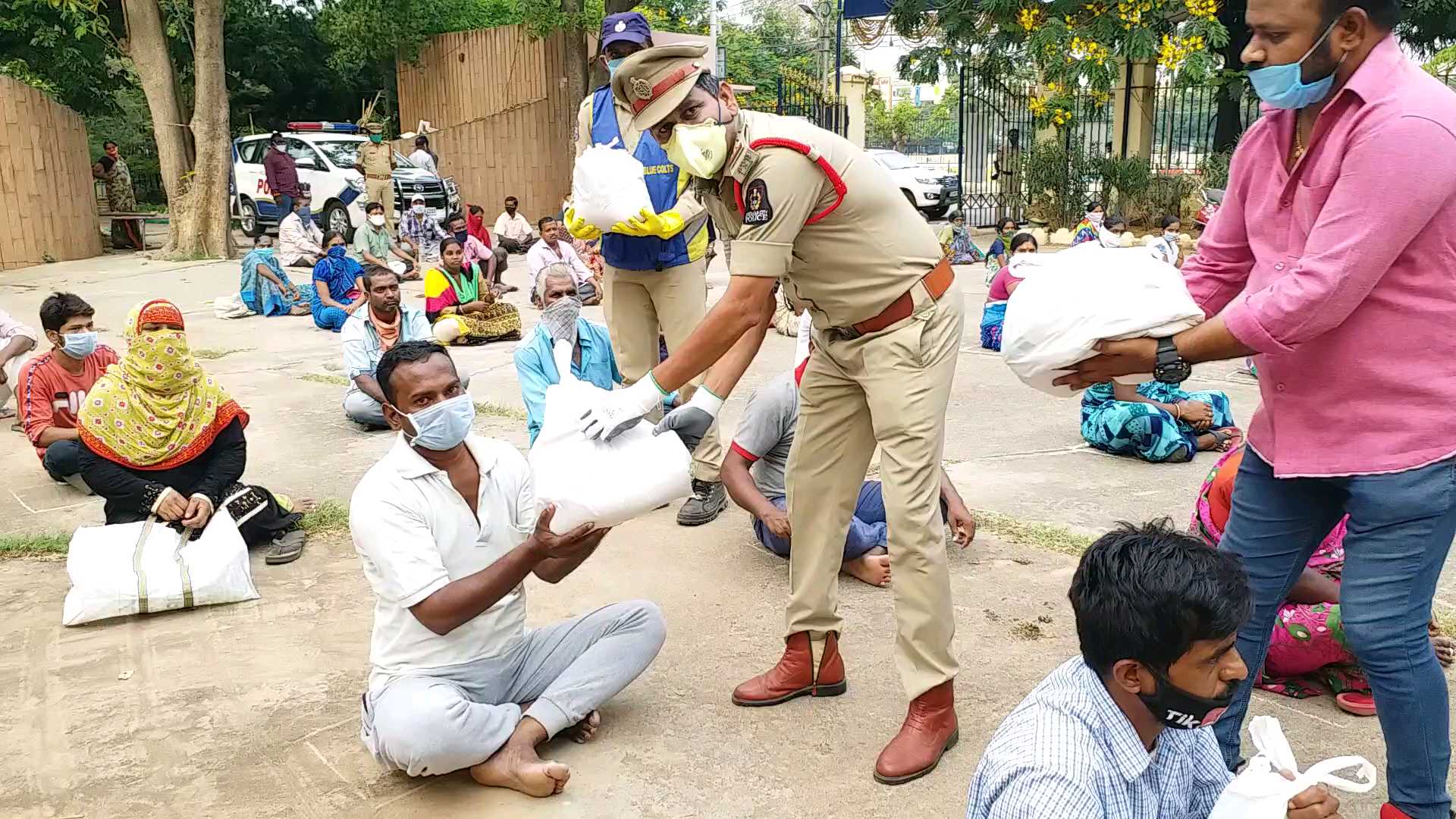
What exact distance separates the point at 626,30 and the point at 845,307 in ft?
7.97

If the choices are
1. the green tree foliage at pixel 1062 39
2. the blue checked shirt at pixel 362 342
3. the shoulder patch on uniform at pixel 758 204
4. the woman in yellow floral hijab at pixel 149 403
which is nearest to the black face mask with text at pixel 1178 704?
the shoulder patch on uniform at pixel 758 204

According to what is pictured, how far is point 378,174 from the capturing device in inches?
671

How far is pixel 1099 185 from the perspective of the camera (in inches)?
688

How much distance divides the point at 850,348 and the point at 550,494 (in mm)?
859

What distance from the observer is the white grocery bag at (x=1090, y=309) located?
2.21m

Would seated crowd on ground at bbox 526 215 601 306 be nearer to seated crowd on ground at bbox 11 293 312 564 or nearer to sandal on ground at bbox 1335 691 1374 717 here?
seated crowd on ground at bbox 11 293 312 564

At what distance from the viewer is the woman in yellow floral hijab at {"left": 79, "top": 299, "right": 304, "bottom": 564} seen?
438cm

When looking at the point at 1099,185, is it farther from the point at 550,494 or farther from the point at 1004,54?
the point at 550,494

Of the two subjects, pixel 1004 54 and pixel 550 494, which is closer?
A: pixel 550 494

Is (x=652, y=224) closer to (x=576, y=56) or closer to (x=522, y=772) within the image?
(x=522, y=772)

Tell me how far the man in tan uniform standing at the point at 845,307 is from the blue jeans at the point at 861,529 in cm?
105

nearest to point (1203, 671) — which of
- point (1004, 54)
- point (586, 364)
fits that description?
point (586, 364)

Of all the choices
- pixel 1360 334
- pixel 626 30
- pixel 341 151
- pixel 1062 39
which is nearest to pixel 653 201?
pixel 626 30

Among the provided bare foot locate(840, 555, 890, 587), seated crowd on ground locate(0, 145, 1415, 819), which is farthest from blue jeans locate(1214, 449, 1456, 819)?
bare foot locate(840, 555, 890, 587)
